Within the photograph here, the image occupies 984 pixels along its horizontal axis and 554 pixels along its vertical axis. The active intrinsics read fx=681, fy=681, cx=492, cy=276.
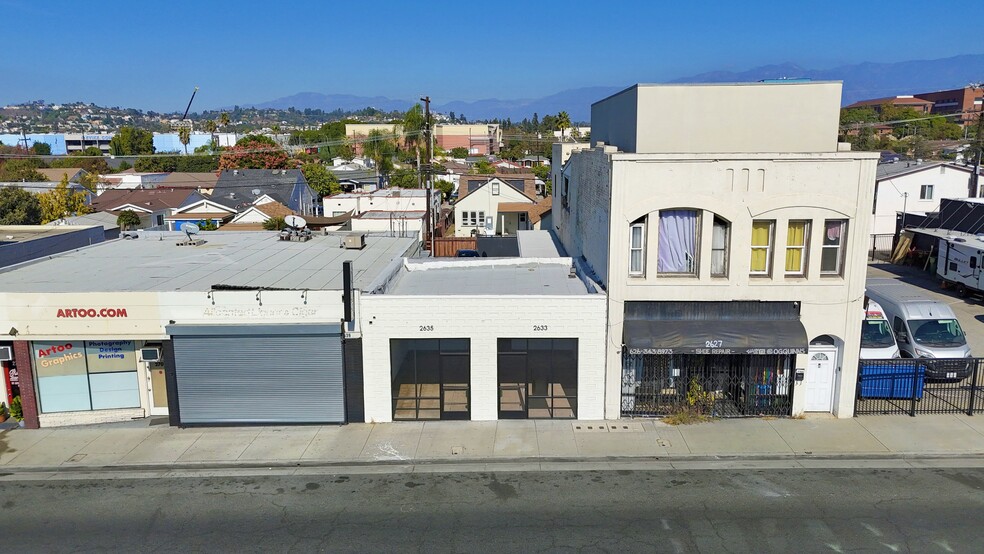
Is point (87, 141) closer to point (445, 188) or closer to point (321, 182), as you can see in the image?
point (321, 182)

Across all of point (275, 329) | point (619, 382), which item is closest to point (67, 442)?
point (275, 329)

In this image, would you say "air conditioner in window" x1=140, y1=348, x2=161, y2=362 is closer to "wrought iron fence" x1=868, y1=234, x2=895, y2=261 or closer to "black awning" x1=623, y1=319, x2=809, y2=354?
"black awning" x1=623, y1=319, x2=809, y2=354

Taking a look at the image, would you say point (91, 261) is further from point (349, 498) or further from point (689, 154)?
point (689, 154)

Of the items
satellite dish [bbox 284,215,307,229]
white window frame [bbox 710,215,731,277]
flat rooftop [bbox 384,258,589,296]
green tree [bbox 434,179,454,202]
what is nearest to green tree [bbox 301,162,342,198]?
green tree [bbox 434,179,454,202]

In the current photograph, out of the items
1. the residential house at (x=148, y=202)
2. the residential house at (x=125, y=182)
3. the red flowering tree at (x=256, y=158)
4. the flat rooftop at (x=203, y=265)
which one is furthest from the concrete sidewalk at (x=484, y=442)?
the residential house at (x=125, y=182)

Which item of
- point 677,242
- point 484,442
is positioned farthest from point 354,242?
point 677,242

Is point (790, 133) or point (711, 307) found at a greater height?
point (790, 133)
